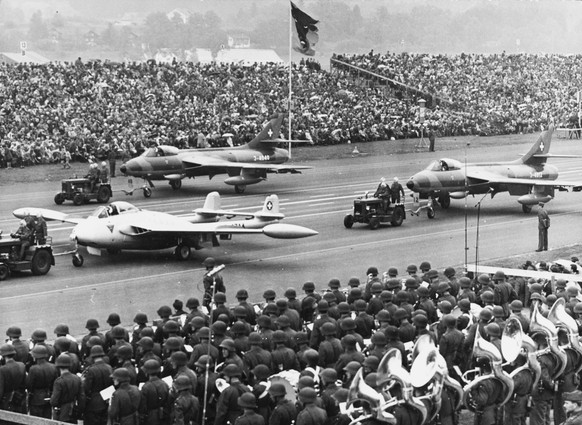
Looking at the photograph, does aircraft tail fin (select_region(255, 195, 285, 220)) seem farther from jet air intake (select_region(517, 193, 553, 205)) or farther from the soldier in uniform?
the soldier in uniform

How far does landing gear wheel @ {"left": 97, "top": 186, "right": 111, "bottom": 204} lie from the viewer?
120ft

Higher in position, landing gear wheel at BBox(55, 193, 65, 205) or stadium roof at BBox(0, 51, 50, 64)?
stadium roof at BBox(0, 51, 50, 64)

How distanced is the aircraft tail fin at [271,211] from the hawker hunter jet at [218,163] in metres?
11.2

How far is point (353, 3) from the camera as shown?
54.9m

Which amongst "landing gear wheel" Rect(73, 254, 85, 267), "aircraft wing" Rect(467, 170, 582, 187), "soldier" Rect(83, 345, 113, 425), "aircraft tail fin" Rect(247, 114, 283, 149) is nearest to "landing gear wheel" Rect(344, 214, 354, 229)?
"aircraft wing" Rect(467, 170, 582, 187)

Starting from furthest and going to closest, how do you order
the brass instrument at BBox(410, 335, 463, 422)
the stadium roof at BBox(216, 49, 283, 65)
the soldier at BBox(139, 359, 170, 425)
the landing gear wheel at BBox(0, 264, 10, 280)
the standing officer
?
1. the stadium roof at BBox(216, 49, 283, 65)
2. the standing officer
3. the landing gear wheel at BBox(0, 264, 10, 280)
4. the soldier at BBox(139, 359, 170, 425)
5. the brass instrument at BBox(410, 335, 463, 422)

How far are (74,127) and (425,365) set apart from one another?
38608 mm

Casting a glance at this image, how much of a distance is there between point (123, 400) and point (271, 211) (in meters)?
17.1

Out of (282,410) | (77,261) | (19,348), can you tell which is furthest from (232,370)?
(77,261)

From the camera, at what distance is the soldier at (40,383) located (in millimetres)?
12734

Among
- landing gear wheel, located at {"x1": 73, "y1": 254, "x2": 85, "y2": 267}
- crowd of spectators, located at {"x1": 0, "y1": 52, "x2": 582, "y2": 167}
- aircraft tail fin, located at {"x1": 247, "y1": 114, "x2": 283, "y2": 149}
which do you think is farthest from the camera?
crowd of spectators, located at {"x1": 0, "y1": 52, "x2": 582, "y2": 167}

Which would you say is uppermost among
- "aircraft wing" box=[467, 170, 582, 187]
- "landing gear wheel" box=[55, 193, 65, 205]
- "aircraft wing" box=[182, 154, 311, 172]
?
"aircraft wing" box=[182, 154, 311, 172]

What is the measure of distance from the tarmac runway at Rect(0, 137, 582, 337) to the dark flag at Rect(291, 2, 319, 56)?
251 inches

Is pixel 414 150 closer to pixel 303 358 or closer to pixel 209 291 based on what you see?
pixel 209 291
